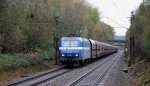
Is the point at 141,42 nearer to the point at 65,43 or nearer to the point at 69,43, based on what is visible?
the point at 69,43

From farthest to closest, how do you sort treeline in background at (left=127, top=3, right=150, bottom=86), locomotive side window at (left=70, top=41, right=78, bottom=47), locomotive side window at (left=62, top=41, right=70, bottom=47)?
locomotive side window at (left=70, top=41, right=78, bottom=47) < locomotive side window at (left=62, top=41, right=70, bottom=47) < treeline in background at (left=127, top=3, right=150, bottom=86)

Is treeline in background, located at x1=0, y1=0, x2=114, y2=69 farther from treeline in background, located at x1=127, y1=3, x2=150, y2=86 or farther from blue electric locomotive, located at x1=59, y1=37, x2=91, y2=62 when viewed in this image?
treeline in background, located at x1=127, y1=3, x2=150, y2=86

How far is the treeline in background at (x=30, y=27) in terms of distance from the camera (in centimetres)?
3292

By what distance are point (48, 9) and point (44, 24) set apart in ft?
9.71

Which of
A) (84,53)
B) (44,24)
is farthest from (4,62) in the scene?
(44,24)

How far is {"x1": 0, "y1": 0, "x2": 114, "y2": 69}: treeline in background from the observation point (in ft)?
108

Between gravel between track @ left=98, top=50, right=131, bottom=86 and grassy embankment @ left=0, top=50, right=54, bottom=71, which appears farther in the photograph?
grassy embankment @ left=0, top=50, right=54, bottom=71

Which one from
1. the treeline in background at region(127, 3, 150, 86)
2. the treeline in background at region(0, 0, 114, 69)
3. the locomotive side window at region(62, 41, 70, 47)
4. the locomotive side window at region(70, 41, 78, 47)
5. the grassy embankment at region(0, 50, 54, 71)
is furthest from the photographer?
the locomotive side window at region(70, 41, 78, 47)

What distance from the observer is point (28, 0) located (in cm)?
4128

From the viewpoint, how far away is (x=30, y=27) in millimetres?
41781

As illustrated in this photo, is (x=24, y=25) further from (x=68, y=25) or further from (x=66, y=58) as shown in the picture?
(x=68, y=25)

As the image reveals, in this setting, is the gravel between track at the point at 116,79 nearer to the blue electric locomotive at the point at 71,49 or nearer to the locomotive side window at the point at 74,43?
the blue electric locomotive at the point at 71,49

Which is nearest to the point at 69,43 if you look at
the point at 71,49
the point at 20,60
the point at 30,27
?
the point at 71,49

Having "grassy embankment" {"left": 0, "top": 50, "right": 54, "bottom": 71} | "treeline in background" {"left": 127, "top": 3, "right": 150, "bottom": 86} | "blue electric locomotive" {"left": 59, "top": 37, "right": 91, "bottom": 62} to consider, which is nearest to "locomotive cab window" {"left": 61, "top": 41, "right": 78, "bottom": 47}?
"blue electric locomotive" {"left": 59, "top": 37, "right": 91, "bottom": 62}
